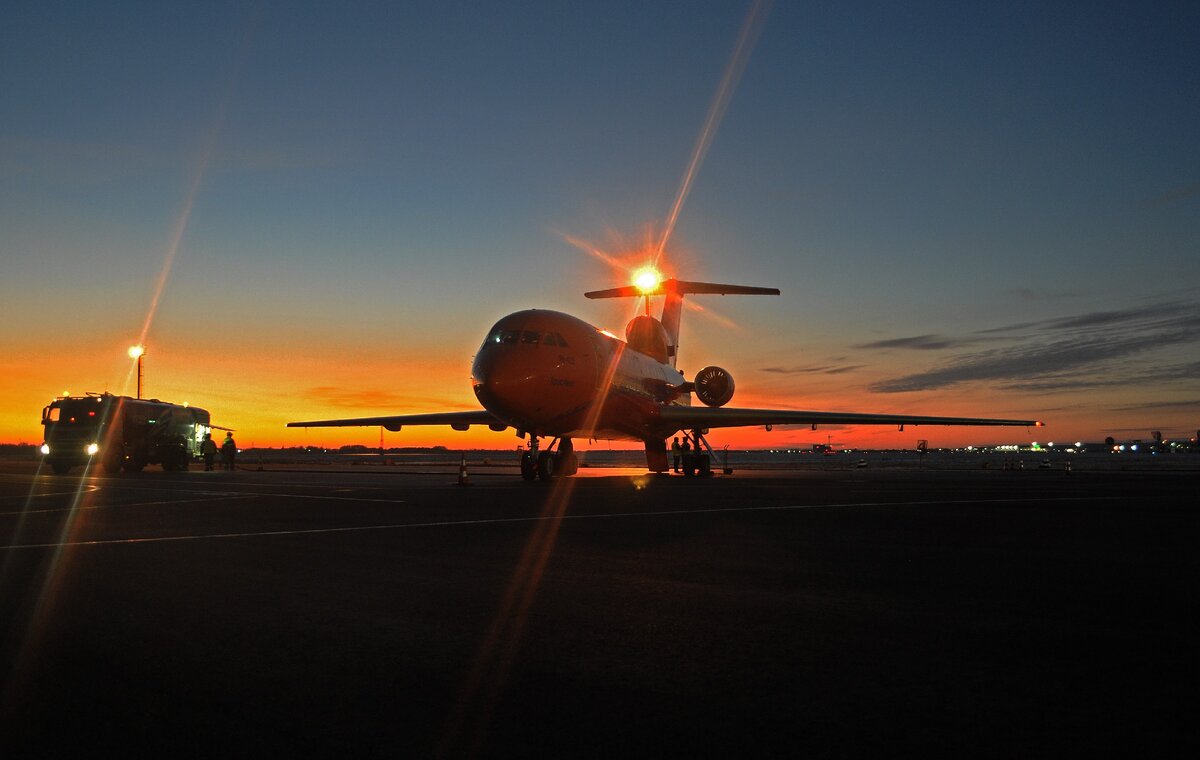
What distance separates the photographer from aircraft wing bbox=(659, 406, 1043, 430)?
27261mm

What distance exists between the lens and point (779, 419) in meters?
28.8

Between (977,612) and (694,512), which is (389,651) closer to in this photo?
(977,612)

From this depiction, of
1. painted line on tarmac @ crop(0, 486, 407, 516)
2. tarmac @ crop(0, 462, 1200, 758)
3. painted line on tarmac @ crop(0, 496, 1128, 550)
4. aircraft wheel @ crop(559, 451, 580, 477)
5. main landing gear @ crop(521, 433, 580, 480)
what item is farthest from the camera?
aircraft wheel @ crop(559, 451, 580, 477)

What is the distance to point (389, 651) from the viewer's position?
379cm

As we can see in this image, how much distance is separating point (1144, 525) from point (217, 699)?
10339 millimetres

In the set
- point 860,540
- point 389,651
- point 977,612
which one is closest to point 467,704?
point 389,651

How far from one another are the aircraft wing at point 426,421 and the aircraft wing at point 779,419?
5932mm

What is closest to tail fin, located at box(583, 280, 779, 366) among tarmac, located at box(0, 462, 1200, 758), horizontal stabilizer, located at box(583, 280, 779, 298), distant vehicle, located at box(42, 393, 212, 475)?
horizontal stabilizer, located at box(583, 280, 779, 298)

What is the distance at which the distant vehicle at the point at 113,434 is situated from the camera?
32.0 metres

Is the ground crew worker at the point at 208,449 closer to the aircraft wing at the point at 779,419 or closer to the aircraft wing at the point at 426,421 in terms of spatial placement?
the aircraft wing at the point at 426,421

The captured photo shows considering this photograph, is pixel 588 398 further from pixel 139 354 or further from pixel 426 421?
pixel 139 354

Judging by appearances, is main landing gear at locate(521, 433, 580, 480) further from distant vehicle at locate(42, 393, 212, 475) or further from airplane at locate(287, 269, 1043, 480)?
distant vehicle at locate(42, 393, 212, 475)

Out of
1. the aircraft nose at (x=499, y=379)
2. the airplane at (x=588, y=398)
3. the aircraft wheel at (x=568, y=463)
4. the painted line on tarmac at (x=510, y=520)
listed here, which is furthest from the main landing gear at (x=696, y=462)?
the painted line on tarmac at (x=510, y=520)

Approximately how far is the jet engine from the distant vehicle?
21.8m
